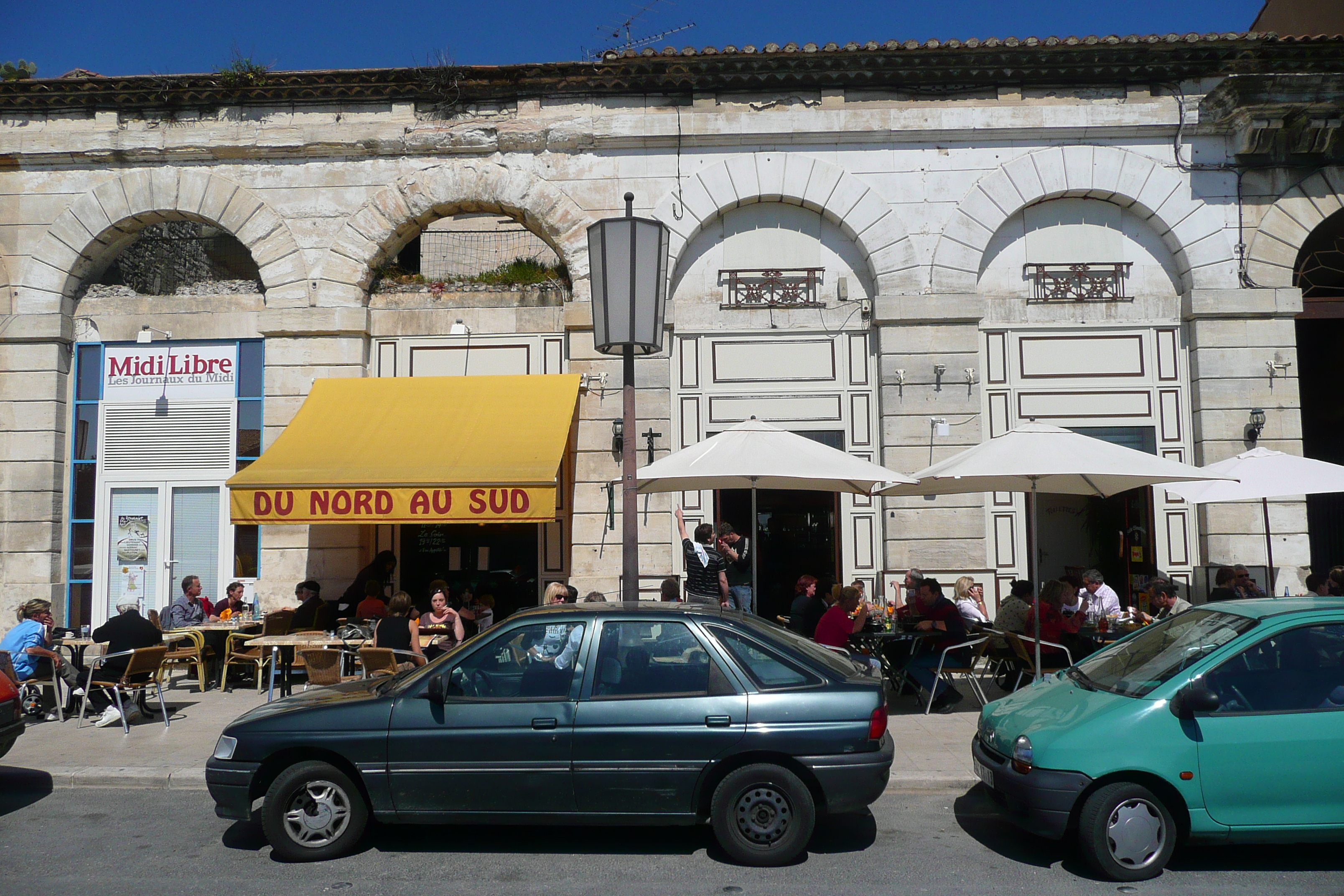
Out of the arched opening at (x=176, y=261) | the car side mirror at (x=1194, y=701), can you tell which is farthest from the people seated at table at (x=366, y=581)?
the car side mirror at (x=1194, y=701)

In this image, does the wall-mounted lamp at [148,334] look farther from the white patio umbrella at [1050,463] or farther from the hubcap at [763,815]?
the hubcap at [763,815]

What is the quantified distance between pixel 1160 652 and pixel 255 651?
990 centimetres

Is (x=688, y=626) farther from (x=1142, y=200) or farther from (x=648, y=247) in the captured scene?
(x=1142, y=200)

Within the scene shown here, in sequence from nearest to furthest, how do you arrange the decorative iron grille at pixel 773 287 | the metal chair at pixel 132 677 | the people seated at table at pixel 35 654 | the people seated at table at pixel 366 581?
the metal chair at pixel 132 677 → the people seated at table at pixel 35 654 → the people seated at table at pixel 366 581 → the decorative iron grille at pixel 773 287

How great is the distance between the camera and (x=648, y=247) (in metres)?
8.31

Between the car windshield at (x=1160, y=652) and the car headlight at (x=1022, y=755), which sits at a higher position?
the car windshield at (x=1160, y=652)

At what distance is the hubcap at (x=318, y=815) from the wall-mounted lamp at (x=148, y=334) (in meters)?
9.92

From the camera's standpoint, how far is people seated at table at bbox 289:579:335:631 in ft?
36.9

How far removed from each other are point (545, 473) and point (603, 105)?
233 inches

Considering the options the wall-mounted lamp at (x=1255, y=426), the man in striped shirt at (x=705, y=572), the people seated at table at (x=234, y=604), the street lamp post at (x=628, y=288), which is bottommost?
the people seated at table at (x=234, y=604)

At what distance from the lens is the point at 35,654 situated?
9.16m

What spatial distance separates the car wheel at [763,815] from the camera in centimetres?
530

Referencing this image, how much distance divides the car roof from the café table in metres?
7.98

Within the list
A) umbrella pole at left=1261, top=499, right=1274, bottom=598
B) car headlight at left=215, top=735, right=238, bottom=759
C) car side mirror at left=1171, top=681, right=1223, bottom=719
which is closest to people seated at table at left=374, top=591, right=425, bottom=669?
car headlight at left=215, top=735, right=238, bottom=759
